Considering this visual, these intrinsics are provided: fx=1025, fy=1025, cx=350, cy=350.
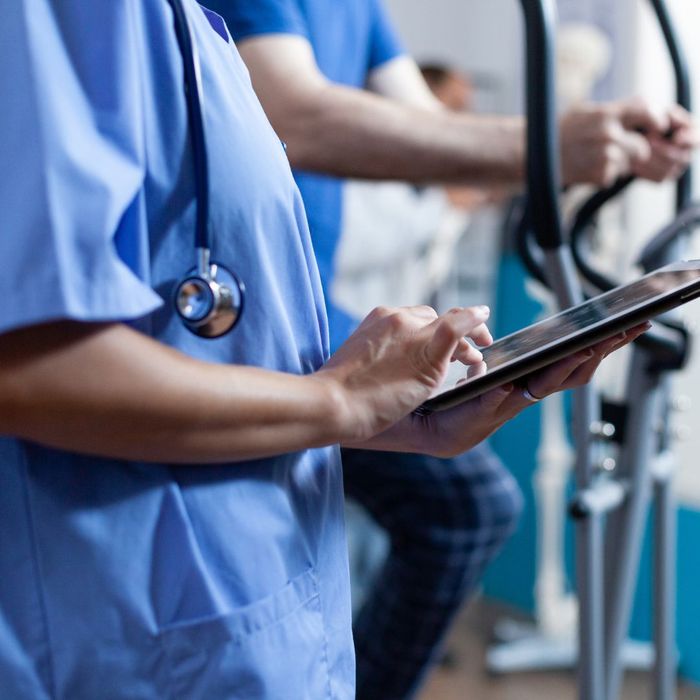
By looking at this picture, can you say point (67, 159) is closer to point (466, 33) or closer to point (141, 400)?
point (141, 400)

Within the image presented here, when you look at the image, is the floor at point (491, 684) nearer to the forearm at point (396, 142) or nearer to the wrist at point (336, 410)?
the forearm at point (396, 142)

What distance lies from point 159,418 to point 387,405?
0.14 metres

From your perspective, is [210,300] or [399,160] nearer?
[210,300]

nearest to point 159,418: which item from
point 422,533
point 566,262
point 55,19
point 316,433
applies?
point 316,433

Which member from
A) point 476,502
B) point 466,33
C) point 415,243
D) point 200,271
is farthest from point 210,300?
point 466,33

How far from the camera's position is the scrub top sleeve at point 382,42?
1462 mm

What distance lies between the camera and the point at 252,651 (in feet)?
1.99

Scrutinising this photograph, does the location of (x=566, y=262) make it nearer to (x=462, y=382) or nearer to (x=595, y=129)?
(x=595, y=129)

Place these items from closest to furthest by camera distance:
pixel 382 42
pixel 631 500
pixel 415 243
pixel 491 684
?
pixel 631 500 → pixel 382 42 → pixel 491 684 → pixel 415 243

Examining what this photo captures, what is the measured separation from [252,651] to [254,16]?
0.69 meters

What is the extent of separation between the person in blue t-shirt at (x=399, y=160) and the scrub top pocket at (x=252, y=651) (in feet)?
1.88

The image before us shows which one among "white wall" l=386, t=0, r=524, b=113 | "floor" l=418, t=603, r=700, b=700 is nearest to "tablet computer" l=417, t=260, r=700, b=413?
"floor" l=418, t=603, r=700, b=700

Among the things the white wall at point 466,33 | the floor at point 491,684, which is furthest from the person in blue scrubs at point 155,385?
the white wall at point 466,33

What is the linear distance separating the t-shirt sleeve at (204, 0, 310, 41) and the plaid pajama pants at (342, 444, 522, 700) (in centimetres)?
58
